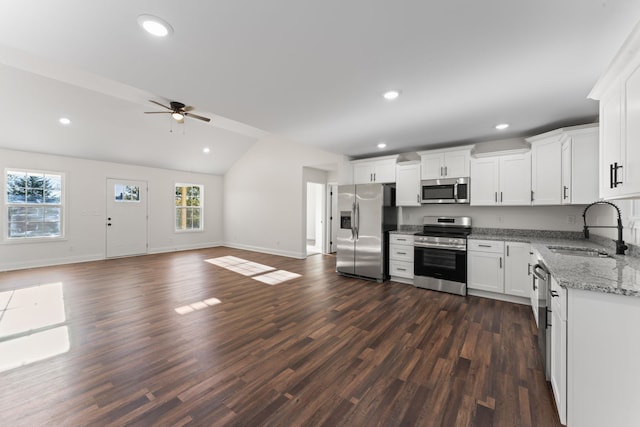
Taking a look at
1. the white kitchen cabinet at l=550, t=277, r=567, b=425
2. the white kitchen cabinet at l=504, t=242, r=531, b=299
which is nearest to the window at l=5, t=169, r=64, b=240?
the white kitchen cabinet at l=550, t=277, r=567, b=425

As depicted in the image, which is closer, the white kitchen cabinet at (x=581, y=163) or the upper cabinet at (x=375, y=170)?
the white kitchen cabinet at (x=581, y=163)

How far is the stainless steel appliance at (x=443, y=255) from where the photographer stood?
4090mm

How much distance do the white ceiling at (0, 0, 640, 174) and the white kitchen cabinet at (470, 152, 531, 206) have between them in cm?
44

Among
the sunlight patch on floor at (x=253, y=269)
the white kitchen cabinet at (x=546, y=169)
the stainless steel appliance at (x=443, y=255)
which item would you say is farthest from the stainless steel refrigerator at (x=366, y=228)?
the white kitchen cabinet at (x=546, y=169)

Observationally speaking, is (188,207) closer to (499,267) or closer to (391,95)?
(391,95)

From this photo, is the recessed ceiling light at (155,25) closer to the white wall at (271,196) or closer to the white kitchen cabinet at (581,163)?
the white kitchen cabinet at (581,163)

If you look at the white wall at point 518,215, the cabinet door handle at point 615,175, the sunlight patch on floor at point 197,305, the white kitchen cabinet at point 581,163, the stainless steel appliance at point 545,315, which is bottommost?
the sunlight patch on floor at point 197,305

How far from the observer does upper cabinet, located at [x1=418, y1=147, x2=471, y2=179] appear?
4.30 m

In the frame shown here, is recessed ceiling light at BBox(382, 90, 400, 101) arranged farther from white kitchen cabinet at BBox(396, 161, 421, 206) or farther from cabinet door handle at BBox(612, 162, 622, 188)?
white kitchen cabinet at BBox(396, 161, 421, 206)

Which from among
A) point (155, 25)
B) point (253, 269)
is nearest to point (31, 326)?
point (253, 269)

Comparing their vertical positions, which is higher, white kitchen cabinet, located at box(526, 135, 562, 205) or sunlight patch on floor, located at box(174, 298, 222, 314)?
white kitchen cabinet, located at box(526, 135, 562, 205)

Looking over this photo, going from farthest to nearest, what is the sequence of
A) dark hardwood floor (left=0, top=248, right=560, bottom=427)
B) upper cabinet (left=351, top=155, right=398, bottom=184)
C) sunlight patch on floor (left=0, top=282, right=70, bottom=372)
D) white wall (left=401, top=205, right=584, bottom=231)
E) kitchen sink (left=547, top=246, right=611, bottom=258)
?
upper cabinet (left=351, top=155, right=398, bottom=184), white wall (left=401, top=205, right=584, bottom=231), kitchen sink (left=547, top=246, right=611, bottom=258), sunlight patch on floor (left=0, top=282, right=70, bottom=372), dark hardwood floor (left=0, top=248, right=560, bottom=427)

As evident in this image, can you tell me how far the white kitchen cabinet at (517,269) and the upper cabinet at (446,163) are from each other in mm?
1312

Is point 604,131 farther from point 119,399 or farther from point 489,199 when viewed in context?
point 119,399
